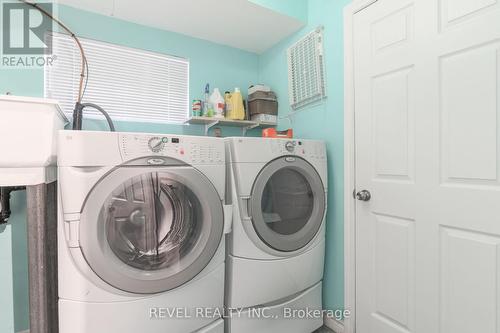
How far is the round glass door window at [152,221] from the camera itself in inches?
45.1

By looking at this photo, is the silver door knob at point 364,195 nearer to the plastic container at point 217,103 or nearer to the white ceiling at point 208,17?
the plastic container at point 217,103

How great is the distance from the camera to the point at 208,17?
1.98 meters

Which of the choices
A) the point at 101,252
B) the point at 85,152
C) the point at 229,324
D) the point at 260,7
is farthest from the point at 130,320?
the point at 260,7

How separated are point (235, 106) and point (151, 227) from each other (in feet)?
4.38

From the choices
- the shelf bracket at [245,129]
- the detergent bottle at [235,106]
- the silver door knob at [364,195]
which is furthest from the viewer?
the shelf bracket at [245,129]

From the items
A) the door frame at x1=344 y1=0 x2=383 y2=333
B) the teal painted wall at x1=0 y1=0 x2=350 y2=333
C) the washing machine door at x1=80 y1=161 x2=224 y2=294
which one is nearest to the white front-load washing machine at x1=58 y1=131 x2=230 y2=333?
the washing machine door at x1=80 y1=161 x2=224 y2=294

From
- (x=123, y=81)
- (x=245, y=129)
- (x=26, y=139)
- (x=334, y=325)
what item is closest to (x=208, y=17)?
(x=123, y=81)

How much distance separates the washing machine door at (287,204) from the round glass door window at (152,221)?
0.35m

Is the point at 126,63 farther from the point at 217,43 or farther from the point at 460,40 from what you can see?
the point at 460,40

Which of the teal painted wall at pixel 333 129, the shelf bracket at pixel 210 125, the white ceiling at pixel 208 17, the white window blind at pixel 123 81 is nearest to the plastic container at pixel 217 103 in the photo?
the shelf bracket at pixel 210 125

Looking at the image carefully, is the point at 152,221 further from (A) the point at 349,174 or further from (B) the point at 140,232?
(A) the point at 349,174

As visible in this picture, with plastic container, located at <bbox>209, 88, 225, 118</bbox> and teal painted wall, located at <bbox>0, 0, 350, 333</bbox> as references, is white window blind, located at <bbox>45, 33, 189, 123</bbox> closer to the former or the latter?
teal painted wall, located at <bbox>0, 0, 350, 333</bbox>

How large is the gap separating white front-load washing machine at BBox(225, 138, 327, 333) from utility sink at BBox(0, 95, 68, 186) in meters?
0.83

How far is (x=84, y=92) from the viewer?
1.91 metres
